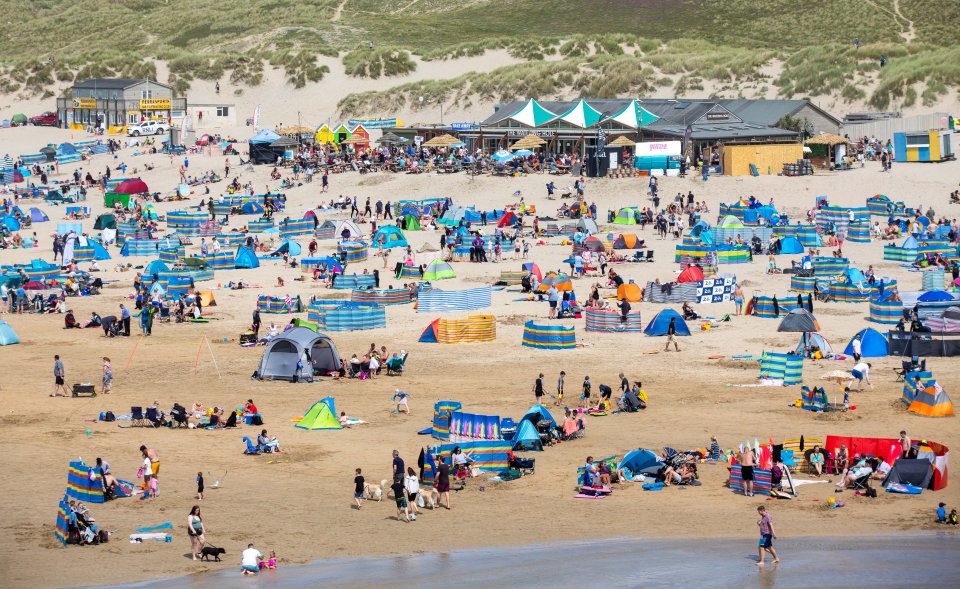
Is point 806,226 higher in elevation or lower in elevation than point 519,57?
lower

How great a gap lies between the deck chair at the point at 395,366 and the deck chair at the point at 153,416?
240 inches

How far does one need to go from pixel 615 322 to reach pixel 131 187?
3522 cm

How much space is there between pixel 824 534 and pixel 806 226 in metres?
29.6

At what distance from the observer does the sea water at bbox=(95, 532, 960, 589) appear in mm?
17250

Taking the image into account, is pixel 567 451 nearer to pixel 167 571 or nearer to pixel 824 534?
pixel 824 534

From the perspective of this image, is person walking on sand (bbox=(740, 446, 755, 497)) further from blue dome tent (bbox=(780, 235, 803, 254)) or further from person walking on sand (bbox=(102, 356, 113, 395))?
blue dome tent (bbox=(780, 235, 803, 254))

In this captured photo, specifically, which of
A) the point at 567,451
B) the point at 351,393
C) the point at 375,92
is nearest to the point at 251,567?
the point at 567,451

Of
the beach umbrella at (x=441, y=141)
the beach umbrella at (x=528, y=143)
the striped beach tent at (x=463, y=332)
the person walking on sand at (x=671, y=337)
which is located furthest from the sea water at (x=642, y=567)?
the beach umbrella at (x=441, y=141)

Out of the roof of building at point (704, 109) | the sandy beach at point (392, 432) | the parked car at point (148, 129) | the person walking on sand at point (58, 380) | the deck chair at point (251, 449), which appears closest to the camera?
the sandy beach at point (392, 432)

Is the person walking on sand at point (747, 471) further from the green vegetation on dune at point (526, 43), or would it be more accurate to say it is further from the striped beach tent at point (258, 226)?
the green vegetation on dune at point (526, 43)

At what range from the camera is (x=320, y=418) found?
25.4 m

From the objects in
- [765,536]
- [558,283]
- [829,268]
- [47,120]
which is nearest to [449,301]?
[558,283]

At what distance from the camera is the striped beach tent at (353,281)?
134 ft

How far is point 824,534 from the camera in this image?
19.1 m
